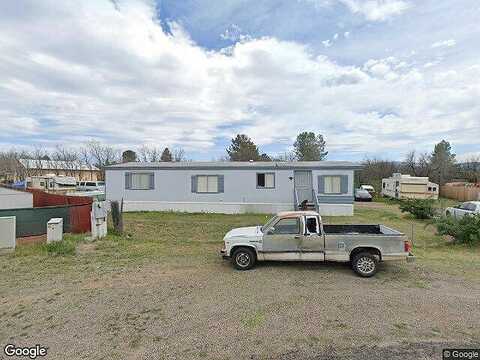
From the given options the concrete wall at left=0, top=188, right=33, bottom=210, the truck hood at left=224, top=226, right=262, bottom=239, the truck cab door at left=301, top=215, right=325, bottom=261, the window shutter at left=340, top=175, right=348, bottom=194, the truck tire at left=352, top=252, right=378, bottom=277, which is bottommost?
the truck tire at left=352, top=252, right=378, bottom=277

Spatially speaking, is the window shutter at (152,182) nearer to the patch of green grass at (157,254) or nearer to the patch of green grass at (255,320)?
the patch of green grass at (157,254)

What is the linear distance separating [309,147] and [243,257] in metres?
46.2

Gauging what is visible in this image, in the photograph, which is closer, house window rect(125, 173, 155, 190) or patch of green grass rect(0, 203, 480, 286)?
patch of green grass rect(0, 203, 480, 286)

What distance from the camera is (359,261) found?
6324 mm

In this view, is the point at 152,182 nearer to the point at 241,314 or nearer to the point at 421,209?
the point at 241,314

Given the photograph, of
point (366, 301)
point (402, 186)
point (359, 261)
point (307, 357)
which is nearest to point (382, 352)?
point (307, 357)

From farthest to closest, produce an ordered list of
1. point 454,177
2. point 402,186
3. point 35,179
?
point 454,177
point 35,179
point 402,186

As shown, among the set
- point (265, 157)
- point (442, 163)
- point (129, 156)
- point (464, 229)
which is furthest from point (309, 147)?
point (464, 229)

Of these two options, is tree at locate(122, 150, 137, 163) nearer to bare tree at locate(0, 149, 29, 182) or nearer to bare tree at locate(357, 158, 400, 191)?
bare tree at locate(0, 149, 29, 182)

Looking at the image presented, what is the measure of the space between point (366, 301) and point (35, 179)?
39491mm

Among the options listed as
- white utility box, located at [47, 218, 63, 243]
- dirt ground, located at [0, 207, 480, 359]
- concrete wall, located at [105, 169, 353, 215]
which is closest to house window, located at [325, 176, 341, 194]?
concrete wall, located at [105, 169, 353, 215]

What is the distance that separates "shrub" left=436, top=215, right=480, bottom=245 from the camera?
952cm

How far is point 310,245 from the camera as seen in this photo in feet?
21.5

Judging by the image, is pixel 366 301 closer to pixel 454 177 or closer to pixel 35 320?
pixel 35 320
